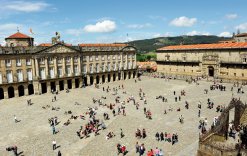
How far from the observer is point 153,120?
30.8 meters

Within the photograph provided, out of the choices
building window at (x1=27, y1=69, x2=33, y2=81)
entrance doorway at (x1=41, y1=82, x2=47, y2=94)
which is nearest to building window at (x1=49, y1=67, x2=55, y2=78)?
entrance doorway at (x1=41, y1=82, x2=47, y2=94)

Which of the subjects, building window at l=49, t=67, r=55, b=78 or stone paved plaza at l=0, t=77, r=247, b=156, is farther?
building window at l=49, t=67, r=55, b=78

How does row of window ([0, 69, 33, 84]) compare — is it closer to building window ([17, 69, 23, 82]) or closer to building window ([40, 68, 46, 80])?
Result: building window ([17, 69, 23, 82])

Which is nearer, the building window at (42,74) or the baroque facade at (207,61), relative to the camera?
the building window at (42,74)

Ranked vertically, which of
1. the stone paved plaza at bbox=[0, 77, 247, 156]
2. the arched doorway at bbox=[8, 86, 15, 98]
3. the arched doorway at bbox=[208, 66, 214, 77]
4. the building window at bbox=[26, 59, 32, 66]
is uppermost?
the building window at bbox=[26, 59, 32, 66]

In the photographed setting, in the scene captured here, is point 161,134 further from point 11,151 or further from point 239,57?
point 239,57

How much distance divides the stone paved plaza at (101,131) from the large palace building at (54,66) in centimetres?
374

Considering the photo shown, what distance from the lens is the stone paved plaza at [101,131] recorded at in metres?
23.1

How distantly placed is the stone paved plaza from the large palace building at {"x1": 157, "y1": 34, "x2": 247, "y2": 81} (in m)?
13.1

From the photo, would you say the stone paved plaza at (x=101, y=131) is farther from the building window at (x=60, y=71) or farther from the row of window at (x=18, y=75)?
the building window at (x=60, y=71)

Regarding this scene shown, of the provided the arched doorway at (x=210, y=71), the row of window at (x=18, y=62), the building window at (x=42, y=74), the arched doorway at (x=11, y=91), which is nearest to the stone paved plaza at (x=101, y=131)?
the arched doorway at (x=11, y=91)

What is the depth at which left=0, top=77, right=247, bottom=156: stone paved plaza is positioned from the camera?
23.1 metres

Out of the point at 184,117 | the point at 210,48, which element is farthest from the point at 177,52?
the point at 184,117

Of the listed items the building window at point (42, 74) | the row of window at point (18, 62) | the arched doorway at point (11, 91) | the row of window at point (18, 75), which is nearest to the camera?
Answer: the row of window at point (18, 62)
